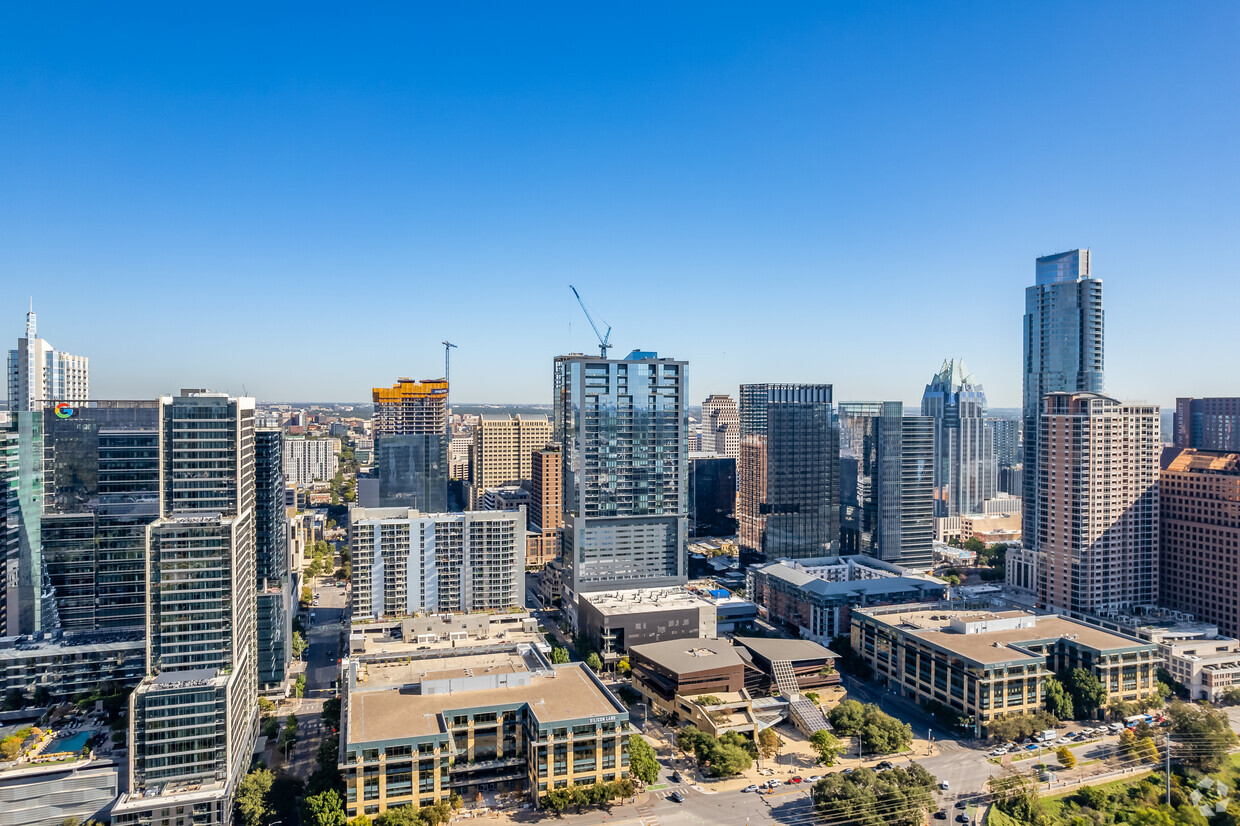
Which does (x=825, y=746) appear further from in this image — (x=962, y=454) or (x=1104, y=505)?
(x=962, y=454)

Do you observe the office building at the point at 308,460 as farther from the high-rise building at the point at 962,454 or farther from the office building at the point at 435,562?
the high-rise building at the point at 962,454

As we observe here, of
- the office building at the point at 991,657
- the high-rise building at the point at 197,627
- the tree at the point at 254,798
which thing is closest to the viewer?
the tree at the point at 254,798

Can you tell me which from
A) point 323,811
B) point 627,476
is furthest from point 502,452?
point 323,811

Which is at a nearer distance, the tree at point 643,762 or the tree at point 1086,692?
the tree at point 643,762

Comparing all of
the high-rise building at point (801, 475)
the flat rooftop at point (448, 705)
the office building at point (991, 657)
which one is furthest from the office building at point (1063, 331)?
the flat rooftop at point (448, 705)

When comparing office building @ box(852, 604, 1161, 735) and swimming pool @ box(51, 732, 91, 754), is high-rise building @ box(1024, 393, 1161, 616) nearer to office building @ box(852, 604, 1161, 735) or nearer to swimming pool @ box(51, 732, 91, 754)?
office building @ box(852, 604, 1161, 735)
